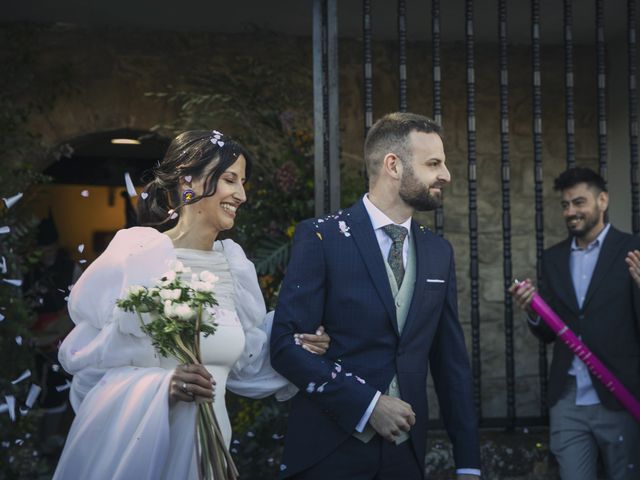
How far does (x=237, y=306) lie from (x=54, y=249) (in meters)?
4.56

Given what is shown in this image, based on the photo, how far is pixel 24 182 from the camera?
543 centimetres

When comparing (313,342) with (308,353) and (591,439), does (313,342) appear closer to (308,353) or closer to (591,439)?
(308,353)

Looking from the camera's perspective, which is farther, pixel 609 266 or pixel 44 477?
pixel 44 477

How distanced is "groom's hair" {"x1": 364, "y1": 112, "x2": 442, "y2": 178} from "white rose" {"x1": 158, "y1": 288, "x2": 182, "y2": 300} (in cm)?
96

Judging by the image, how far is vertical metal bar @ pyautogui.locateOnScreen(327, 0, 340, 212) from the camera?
4426mm

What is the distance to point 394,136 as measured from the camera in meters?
3.30

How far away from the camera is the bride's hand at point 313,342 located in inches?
118

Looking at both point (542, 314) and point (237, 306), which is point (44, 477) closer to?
point (237, 306)

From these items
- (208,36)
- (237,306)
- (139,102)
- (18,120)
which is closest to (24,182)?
(18,120)

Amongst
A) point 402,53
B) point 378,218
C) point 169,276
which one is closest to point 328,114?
point 402,53

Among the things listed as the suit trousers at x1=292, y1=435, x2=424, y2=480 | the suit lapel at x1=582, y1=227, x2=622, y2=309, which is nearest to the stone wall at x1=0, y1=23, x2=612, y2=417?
the suit lapel at x1=582, y1=227, x2=622, y2=309

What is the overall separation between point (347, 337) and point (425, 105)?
3737 mm

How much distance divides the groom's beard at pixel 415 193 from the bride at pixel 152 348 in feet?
1.87

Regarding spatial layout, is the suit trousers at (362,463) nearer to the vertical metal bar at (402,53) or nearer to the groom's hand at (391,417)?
the groom's hand at (391,417)
